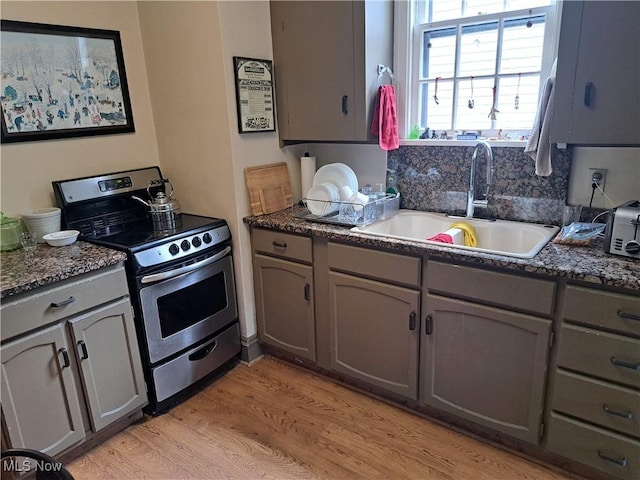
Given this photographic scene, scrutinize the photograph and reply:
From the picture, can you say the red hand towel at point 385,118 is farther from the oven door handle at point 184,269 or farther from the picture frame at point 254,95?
the oven door handle at point 184,269

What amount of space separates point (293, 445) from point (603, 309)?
142cm

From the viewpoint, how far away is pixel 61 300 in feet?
5.93

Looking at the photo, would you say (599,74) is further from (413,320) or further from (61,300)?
(61,300)

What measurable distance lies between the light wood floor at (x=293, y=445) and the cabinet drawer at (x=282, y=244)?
0.75m

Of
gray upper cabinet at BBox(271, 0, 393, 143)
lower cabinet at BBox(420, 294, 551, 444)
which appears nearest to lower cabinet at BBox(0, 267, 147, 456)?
gray upper cabinet at BBox(271, 0, 393, 143)

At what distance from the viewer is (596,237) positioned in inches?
73.8

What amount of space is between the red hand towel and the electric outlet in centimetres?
93

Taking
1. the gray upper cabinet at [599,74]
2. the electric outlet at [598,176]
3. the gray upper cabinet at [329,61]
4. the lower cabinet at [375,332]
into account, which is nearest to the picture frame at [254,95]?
the gray upper cabinet at [329,61]

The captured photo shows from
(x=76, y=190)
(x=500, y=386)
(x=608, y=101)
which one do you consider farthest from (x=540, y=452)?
(x=76, y=190)

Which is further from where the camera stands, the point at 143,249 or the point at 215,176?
the point at 215,176

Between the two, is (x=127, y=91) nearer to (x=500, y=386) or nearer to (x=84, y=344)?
(x=84, y=344)

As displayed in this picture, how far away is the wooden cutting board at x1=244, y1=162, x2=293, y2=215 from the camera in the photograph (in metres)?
2.50

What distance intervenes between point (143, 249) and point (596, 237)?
1.98 metres

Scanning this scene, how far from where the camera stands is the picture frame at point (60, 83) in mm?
2100
